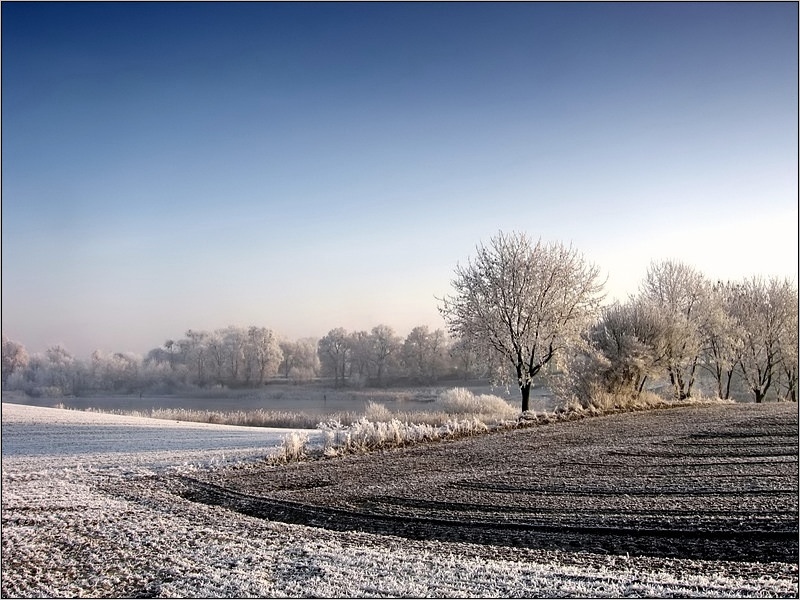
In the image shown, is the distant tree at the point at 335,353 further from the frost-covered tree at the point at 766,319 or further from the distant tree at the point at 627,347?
the distant tree at the point at 627,347

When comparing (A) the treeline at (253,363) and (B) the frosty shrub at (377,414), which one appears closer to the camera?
(B) the frosty shrub at (377,414)

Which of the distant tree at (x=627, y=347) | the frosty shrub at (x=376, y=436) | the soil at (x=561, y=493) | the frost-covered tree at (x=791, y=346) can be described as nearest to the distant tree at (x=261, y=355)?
the distant tree at (x=627, y=347)

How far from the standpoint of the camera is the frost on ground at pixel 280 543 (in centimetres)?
507

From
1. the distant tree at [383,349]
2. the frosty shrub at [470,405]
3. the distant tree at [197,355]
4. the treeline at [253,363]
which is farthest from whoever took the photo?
the distant tree at [383,349]

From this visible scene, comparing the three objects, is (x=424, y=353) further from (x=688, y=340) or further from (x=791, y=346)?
(x=688, y=340)

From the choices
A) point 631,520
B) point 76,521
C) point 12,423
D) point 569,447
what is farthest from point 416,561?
point 12,423

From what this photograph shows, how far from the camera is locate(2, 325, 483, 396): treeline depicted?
181 ft

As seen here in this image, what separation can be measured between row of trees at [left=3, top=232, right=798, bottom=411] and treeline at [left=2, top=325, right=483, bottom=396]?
123mm

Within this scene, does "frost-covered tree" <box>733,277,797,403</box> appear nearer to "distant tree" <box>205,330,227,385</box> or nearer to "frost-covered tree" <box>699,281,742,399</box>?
"frost-covered tree" <box>699,281,742,399</box>

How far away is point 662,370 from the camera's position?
87.0ft

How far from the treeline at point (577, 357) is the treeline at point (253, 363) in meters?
0.11

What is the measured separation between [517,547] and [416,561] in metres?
1.12

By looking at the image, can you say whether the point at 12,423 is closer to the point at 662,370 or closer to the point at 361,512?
the point at 361,512

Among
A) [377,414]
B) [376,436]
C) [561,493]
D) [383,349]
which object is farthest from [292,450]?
[383,349]
